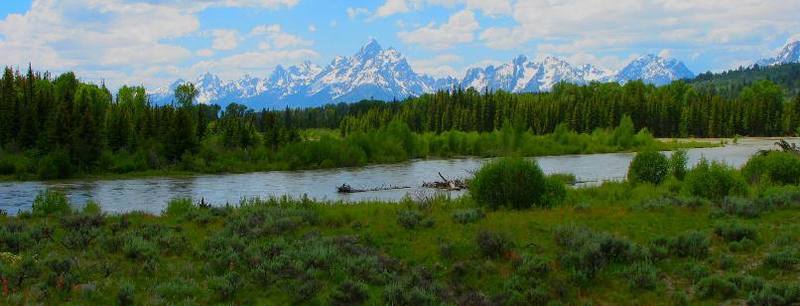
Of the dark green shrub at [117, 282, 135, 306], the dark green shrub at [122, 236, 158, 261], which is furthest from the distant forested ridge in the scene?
the dark green shrub at [117, 282, 135, 306]

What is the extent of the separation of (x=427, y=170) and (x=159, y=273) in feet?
171

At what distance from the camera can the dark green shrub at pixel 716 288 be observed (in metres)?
12.5

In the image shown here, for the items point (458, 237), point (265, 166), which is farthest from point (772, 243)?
point (265, 166)

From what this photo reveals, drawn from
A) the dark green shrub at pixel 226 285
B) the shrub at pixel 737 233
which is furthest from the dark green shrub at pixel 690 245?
the dark green shrub at pixel 226 285

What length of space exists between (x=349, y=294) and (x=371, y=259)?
1.91 m

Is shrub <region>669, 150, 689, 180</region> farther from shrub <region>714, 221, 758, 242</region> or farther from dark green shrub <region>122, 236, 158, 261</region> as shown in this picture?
dark green shrub <region>122, 236, 158, 261</region>

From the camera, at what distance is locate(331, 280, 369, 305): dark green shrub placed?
12.7 meters

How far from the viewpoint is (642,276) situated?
13289mm

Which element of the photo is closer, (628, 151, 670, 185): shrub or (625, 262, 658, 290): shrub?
(625, 262, 658, 290): shrub

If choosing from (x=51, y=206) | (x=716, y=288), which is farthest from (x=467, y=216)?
(x=51, y=206)

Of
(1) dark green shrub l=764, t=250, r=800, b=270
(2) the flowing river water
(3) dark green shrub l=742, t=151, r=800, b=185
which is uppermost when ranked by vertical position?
(3) dark green shrub l=742, t=151, r=800, b=185

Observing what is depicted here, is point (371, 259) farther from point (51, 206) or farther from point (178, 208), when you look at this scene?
point (51, 206)

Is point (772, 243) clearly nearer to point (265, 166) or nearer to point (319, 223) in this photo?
point (319, 223)

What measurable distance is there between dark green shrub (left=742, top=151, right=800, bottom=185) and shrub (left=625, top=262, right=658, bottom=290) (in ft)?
63.4
